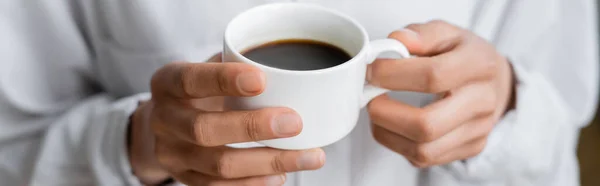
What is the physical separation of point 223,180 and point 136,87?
10.6 inches

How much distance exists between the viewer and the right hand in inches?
16.6

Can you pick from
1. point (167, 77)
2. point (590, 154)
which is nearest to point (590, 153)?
point (590, 154)

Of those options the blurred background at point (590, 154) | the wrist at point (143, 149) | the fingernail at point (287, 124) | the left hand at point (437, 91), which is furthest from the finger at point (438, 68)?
the blurred background at point (590, 154)

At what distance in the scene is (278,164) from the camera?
48cm

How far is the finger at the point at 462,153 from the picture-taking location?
1.98 ft

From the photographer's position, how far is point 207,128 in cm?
46

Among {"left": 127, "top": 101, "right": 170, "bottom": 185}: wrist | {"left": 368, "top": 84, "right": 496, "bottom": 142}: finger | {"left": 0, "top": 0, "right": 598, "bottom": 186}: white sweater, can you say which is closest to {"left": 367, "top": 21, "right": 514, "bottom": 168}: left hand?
{"left": 368, "top": 84, "right": 496, "bottom": 142}: finger

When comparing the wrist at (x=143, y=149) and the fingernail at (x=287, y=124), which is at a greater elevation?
the fingernail at (x=287, y=124)

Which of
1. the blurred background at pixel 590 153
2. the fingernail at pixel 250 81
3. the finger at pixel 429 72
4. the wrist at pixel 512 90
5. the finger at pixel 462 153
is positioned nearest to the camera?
the fingernail at pixel 250 81

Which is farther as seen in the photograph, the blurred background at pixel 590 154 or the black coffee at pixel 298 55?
the blurred background at pixel 590 154

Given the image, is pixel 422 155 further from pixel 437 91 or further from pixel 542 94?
pixel 542 94

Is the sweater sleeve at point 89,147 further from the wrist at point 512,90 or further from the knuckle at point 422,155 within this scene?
the wrist at point 512,90

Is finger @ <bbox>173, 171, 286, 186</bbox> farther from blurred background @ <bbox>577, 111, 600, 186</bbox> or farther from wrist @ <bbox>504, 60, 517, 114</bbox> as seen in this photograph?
blurred background @ <bbox>577, 111, 600, 186</bbox>

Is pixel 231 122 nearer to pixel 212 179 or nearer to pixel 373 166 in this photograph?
pixel 212 179
